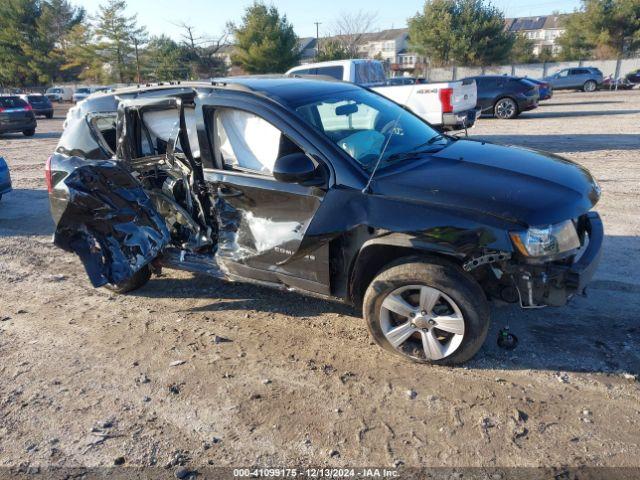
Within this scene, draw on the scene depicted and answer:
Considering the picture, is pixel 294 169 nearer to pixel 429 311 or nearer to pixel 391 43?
pixel 429 311

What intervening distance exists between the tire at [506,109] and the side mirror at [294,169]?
15793mm

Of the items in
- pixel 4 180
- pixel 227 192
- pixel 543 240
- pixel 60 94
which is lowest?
pixel 4 180

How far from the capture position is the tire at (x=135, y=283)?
191 inches

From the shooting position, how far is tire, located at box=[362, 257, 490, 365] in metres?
3.26

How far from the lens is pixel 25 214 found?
809cm

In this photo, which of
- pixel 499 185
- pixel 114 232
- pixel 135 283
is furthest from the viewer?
pixel 135 283

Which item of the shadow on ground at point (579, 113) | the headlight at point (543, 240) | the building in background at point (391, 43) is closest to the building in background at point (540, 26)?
the building in background at point (391, 43)

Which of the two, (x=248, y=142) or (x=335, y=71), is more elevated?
(x=335, y=71)

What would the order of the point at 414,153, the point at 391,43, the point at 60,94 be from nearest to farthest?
the point at 414,153
the point at 60,94
the point at 391,43

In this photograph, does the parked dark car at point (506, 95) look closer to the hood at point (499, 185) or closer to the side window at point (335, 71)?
the side window at point (335, 71)

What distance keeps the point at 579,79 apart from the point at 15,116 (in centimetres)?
3120

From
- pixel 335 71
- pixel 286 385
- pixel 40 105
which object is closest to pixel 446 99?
pixel 335 71

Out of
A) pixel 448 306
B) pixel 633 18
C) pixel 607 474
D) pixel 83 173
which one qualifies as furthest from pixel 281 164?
pixel 633 18

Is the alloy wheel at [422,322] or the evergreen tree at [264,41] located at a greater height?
the evergreen tree at [264,41]
